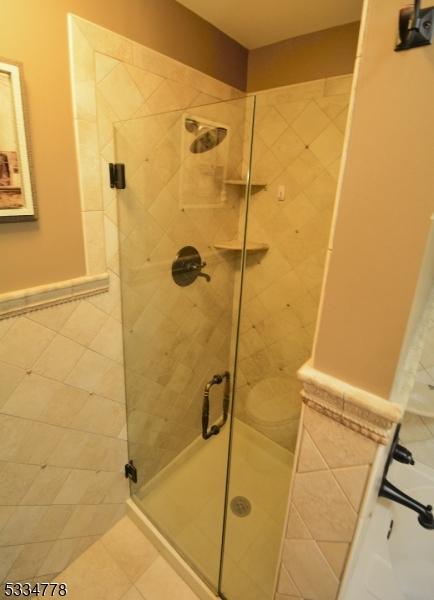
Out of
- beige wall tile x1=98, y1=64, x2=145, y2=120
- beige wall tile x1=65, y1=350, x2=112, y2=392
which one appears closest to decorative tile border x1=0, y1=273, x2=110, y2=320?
beige wall tile x1=65, y1=350, x2=112, y2=392

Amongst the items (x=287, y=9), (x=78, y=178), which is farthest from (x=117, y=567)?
(x=287, y=9)

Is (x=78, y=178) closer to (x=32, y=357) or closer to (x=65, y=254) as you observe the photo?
(x=65, y=254)

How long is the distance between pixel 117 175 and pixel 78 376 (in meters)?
0.83

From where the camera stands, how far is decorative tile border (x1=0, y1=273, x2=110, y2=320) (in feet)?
3.21

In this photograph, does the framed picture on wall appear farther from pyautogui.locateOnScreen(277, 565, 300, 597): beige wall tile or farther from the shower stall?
pyautogui.locateOnScreen(277, 565, 300, 597): beige wall tile

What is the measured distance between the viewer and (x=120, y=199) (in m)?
1.23

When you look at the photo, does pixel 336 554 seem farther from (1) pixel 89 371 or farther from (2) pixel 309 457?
(1) pixel 89 371

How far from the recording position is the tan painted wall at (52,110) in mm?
873

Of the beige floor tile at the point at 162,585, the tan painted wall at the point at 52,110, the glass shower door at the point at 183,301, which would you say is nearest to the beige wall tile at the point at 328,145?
the glass shower door at the point at 183,301

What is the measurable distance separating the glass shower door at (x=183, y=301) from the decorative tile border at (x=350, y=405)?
708mm

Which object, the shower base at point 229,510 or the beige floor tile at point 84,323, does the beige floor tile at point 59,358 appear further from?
the shower base at point 229,510

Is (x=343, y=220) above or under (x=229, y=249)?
above

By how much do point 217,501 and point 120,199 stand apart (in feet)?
5.26

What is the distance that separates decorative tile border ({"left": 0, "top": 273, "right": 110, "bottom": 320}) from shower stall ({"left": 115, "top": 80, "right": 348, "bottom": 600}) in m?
0.15
